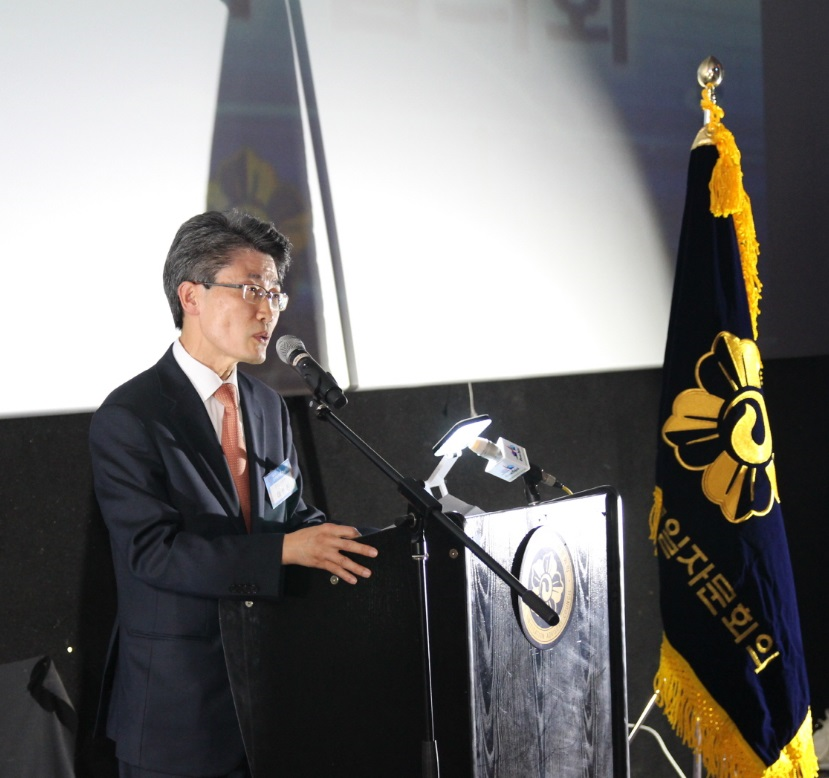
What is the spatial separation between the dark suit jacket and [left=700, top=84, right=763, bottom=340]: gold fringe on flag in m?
1.57

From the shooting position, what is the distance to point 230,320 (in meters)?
2.04

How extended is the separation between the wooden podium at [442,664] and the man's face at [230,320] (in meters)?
0.51

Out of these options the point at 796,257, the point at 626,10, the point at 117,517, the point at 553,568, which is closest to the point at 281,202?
the point at 117,517

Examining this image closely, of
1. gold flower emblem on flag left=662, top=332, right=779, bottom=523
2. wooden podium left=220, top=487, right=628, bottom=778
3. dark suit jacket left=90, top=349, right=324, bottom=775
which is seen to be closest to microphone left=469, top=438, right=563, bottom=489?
wooden podium left=220, top=487, right=628, bottom=778

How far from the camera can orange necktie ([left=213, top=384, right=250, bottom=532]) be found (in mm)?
2062

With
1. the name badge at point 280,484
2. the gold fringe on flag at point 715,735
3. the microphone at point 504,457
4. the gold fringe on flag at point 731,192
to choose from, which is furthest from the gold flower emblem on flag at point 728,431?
the name badge at point 280,484

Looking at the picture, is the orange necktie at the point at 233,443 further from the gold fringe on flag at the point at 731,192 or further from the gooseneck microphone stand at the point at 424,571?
the gold fringe on flag at the point at 731,192

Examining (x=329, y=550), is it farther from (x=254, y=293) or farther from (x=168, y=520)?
(x=254, y=293)

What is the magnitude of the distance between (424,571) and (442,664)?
0.16 m

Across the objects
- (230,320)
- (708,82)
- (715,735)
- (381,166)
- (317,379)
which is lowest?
(715,735)

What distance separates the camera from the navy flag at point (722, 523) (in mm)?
2658

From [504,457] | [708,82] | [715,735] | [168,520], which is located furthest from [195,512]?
[708,82]

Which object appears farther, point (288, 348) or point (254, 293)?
point (254, 293)

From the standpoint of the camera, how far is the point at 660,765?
3.48 metres
